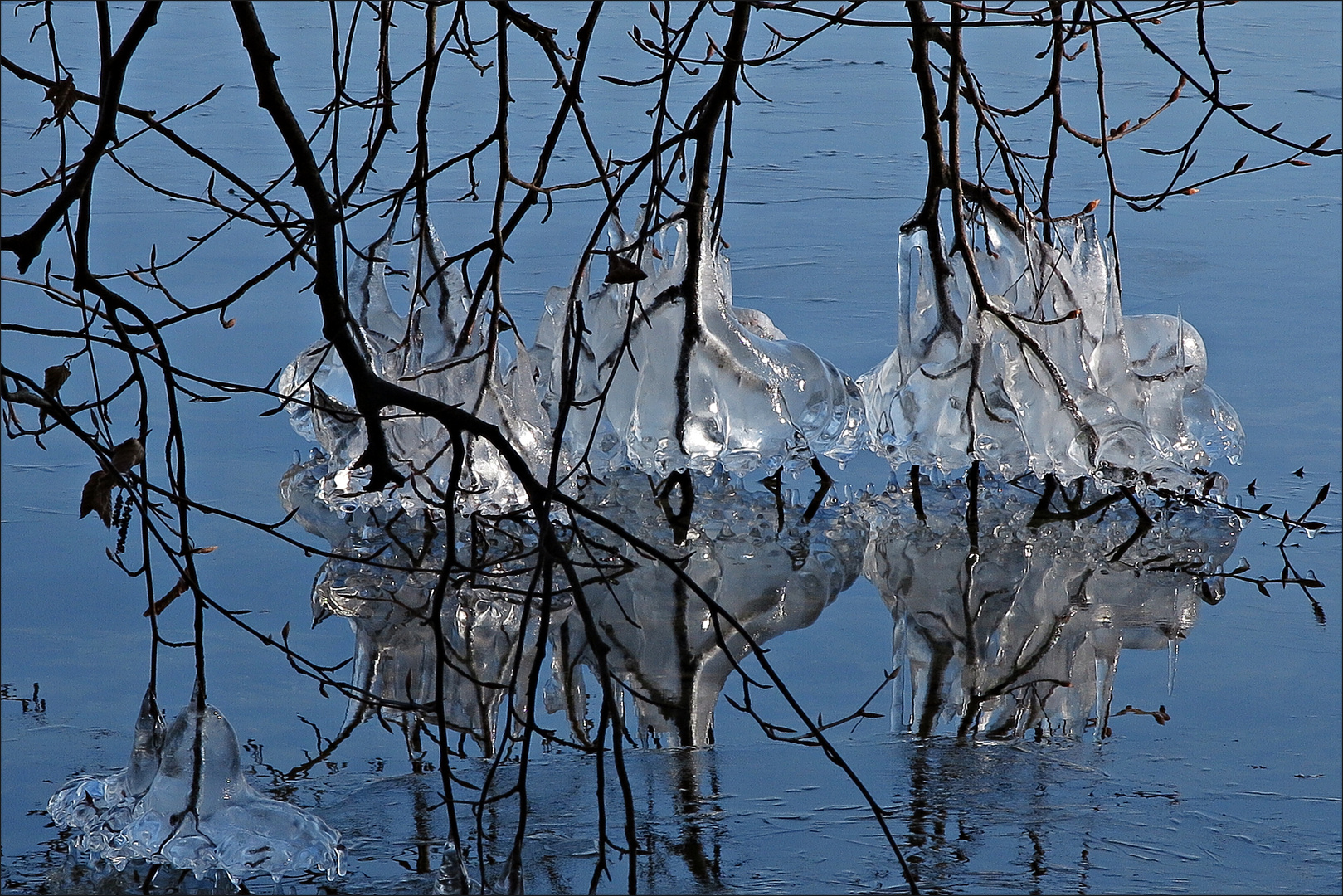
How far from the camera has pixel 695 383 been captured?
2406 millimetres

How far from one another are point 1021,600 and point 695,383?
0.60m

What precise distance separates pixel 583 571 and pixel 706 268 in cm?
52

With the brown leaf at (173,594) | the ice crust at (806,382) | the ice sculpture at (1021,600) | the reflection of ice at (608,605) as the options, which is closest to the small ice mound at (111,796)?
the brown leaf at (173,594)

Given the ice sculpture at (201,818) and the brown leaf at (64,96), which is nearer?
the brown leaf at (64,96)

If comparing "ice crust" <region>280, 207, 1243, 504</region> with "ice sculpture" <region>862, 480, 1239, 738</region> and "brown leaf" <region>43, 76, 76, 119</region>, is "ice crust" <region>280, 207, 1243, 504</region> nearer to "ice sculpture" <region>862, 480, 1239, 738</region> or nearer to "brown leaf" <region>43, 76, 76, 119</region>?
"ice sculpture" <region>862, 480, 1239, 738</region>

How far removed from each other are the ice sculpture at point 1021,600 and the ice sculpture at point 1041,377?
0.33 feet

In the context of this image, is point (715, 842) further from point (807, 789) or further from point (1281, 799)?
point (1281, 799)

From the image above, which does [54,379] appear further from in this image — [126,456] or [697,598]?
[697,598]

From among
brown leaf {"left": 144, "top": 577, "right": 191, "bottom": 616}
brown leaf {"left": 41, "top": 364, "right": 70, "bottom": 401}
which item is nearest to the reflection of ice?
brown leaf {"left": 144, "top": 577, "right": 191, "bottom": 616}

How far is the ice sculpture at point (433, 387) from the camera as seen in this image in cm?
236

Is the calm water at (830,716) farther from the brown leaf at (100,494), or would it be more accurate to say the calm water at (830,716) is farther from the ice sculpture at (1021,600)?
the brown leaf at (100,494)

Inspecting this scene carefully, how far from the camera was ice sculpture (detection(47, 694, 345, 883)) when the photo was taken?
1.56m

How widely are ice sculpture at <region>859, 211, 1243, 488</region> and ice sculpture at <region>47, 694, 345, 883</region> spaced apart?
50.5 inches

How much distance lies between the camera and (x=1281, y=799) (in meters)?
1.73
